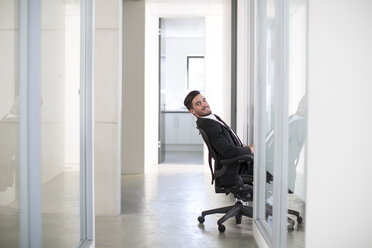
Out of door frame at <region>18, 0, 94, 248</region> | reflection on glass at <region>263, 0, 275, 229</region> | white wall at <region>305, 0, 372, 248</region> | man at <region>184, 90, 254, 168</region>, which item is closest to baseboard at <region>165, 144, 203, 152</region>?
man at <region>184, 90, 254, 168</region>

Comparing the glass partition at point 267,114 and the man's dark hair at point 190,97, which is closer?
the glass partition at point 267,114

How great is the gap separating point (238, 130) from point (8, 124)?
3.57 meters

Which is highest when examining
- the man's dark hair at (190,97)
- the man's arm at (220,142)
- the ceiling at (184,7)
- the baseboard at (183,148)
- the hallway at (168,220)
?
the ceiling at (184,7)

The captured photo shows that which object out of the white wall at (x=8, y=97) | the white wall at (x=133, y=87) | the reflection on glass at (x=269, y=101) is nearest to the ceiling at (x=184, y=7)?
the white wall at (x=133, y=87)

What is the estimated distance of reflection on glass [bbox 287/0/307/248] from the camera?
7.14ft

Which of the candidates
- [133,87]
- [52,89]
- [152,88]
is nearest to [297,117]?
[52,89]

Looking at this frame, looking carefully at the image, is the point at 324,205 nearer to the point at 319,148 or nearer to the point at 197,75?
the point at 319,148

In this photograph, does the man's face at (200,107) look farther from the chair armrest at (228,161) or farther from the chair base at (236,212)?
the chair base at (236,212)

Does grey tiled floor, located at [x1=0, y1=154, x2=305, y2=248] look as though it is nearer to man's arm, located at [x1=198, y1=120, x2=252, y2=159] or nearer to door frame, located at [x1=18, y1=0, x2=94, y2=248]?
door frame, located at [x1=18, y1=0, x2=94, y2=248]

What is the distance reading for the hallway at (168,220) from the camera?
3.60 m

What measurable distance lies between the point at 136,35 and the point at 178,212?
3409 millimetres

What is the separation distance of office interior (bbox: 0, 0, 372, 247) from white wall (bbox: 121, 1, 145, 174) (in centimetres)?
201

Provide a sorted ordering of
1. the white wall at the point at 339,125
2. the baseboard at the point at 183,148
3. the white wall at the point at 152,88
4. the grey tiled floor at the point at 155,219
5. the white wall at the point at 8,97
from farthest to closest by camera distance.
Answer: the baseboard at the point at 183,148 → the white wall at the point at 152,88 → the grey tiled floor at the point at 155,219 → the white wall at the point at 339,125 → the white wall at the point at 8,97

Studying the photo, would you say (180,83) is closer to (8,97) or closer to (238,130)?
(238,130)
